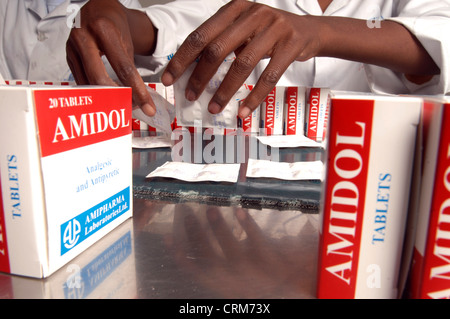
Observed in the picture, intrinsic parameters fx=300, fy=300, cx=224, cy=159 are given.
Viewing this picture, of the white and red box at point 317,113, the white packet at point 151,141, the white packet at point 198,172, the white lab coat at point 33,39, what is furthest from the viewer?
the white lab coat at point 33,39

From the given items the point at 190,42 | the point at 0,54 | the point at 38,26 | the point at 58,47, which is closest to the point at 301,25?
the point at 190,42

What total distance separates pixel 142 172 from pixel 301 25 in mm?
497

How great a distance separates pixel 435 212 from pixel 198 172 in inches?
18.3

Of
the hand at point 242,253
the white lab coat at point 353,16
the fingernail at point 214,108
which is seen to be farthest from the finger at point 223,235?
the white lab coat at point 353,16

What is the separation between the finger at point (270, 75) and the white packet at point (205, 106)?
0.05m

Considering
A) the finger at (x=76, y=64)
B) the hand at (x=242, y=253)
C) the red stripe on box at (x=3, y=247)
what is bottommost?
the hand at (x=242, y=253)

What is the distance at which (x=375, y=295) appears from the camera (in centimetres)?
29

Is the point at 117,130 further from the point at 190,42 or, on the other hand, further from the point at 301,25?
the point at 301,25

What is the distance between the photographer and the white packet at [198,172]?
61 centimetres

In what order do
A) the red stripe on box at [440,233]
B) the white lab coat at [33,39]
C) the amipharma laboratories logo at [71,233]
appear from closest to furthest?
the red stripe on box at [440,233] → the amipharma laboratories logo at [71,233] → the white lab coat at [33,39]

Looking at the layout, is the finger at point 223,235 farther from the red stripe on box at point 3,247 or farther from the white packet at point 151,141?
the white packet at point 151,141

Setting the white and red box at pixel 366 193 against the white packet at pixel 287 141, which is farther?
the white packet at pixel 287 141

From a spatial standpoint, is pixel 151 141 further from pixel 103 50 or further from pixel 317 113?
pixel 317 113

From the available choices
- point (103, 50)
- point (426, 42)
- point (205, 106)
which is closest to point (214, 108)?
→ point (205, 106)
